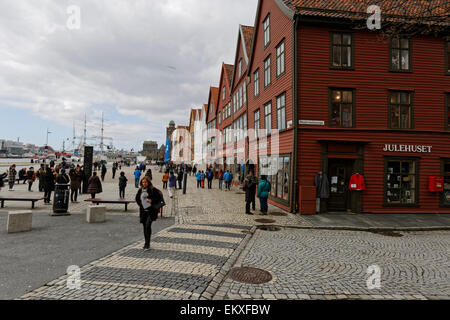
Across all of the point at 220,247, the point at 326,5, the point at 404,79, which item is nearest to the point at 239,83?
the point at 326,5

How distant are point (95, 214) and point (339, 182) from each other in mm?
11396

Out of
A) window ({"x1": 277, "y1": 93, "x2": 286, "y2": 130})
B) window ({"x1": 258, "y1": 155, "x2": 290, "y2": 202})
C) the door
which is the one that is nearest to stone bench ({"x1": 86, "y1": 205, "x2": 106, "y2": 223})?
window ({"x1": 258, "y1": 155, "x2": 290, "y2": 202})

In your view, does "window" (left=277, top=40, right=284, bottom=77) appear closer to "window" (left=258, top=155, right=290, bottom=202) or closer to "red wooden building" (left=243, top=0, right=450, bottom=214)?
"red wooden building" (left=243, top=0, right=450, bottom=214)

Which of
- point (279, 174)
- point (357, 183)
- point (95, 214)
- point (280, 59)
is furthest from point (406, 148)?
point (95, 214)

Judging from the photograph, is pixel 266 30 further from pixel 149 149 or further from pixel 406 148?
pixel 149 149

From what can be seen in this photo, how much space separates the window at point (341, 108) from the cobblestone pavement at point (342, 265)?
597 cm

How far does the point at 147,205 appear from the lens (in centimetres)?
660

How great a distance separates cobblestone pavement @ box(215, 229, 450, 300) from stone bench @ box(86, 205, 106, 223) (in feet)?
19.0

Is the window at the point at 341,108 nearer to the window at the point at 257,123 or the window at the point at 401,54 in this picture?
the window at the point at 401,54

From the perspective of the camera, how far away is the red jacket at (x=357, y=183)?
1232cm

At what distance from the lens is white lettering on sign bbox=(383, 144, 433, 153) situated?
12.7 m

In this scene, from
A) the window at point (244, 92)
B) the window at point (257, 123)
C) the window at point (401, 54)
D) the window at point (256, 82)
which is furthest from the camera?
the window at point (244, 92)

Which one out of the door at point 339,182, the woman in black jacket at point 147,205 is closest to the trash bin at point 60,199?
the woman in black jacket at point 147,205
